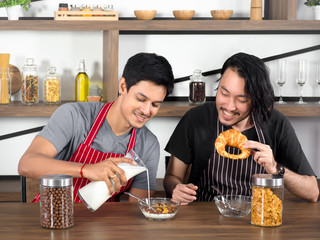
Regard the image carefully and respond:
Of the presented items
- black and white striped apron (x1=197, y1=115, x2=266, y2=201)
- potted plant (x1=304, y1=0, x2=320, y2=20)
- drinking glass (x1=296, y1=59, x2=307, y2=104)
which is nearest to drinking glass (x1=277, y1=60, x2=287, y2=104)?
drinking glass (x1=296, y1=59, x2=307, y2=104)

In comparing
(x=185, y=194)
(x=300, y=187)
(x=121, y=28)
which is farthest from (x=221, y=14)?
(x=185, y=194)

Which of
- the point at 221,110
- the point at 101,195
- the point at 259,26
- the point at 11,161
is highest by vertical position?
the point at 259,26

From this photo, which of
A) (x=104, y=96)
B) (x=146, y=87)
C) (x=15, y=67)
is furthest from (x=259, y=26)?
(x=15, y=67)

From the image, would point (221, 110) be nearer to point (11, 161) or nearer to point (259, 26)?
point (259, 26)

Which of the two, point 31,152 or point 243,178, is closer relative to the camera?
point 31,152

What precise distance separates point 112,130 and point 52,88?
998mm

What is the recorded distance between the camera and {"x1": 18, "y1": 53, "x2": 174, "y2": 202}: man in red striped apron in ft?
7.13

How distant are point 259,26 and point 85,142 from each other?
1.44 meters

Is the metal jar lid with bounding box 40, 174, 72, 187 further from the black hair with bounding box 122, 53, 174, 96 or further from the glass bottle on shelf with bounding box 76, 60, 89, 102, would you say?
the glass bottle on shelf with bounding box 76, 60, 89, 102

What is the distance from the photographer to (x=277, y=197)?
5.85 ft

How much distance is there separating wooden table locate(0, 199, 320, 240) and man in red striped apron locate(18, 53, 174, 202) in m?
0.23

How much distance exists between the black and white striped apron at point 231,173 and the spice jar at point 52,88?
120 centimetres

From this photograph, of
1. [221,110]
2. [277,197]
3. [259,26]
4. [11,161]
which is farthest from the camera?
[11,161]

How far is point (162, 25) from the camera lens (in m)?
3.13
